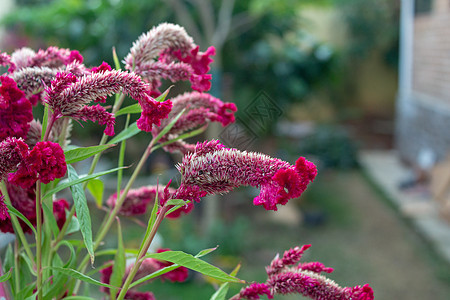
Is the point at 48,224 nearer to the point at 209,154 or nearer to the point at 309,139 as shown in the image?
the point at 209,154

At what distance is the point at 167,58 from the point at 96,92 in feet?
0.59

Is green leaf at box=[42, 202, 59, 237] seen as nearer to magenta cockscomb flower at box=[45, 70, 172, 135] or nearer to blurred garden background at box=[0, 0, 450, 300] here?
magenta cockscomb flower at box=[45, 70, 172, 135]

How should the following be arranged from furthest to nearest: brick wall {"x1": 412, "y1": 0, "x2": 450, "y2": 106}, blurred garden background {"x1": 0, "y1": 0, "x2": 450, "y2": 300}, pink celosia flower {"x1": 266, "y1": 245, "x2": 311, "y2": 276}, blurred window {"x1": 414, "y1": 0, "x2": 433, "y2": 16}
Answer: blurred window {"x1": 414, "y1": 0, "x2": 433, "y2": 16} → brick wall {"x1": 412, "y1": 0, "x2": 450, "y2": 106} → blurred garden background {"x1": 0, "y1": 0, "x2": 450, "y2": 300} → pink celosia flower {"x1": 266, "y1": 245, "x2": 311, "y2": 276}

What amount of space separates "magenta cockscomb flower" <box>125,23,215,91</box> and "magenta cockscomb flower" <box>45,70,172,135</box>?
0.29ft

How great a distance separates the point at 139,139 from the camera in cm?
463

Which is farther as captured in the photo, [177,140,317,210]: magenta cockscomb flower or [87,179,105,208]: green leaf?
[87,179,105,208]: green leaf

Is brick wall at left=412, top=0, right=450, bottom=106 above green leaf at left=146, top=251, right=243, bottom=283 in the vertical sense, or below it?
above

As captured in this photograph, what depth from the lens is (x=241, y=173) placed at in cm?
45

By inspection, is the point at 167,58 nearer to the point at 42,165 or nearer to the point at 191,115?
the point at 191,115

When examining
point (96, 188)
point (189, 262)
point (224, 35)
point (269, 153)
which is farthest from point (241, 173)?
point (269, 153)

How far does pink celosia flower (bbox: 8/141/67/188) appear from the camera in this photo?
0.45 metres

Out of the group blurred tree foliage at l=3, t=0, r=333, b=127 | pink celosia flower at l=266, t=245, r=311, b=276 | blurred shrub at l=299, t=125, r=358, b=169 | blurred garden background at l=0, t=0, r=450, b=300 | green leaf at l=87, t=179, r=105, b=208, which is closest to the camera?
pink celosia flower at l=266, t=245, r=311, b=276

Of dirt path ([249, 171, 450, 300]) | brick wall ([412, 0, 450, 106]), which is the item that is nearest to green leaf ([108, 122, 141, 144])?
dirt path ([249, 171, 450, 300])

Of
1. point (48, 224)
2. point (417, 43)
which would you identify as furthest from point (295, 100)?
point (48, 224)
